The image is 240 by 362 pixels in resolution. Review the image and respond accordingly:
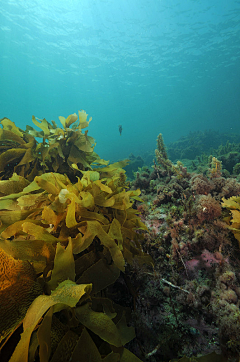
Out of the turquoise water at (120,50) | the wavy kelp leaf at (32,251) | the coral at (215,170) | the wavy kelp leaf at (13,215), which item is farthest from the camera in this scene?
the turquoise water at (120,50)

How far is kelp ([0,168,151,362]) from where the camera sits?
529mm

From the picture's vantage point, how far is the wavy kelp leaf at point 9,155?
1776 mm

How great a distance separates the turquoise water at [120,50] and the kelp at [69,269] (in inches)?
1111

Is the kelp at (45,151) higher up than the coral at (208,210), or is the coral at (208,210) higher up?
the kelp at (45,151)

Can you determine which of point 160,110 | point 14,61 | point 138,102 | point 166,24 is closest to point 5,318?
point 166,24

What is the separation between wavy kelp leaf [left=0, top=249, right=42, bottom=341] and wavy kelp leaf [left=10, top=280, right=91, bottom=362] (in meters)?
0.09

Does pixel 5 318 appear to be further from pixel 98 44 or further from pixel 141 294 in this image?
pixel 98 44

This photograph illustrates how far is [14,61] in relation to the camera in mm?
39344

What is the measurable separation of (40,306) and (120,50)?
47970 mm

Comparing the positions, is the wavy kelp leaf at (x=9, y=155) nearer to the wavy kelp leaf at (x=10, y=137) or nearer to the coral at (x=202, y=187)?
the wavy kelp leaf at (x=10, y=137)

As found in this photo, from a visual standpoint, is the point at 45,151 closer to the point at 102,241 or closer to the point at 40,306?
the point at 102,241

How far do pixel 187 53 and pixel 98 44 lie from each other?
2119 centimetres

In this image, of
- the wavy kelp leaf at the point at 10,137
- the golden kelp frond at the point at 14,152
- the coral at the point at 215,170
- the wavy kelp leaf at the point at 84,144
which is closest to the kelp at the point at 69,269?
the golden kelp frond at the point at 14,152

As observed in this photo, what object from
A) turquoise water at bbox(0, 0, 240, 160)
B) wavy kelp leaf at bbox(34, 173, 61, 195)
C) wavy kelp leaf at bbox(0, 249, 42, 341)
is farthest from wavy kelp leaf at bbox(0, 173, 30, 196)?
turquoise water at bbox(0, 0, 240, 160)
